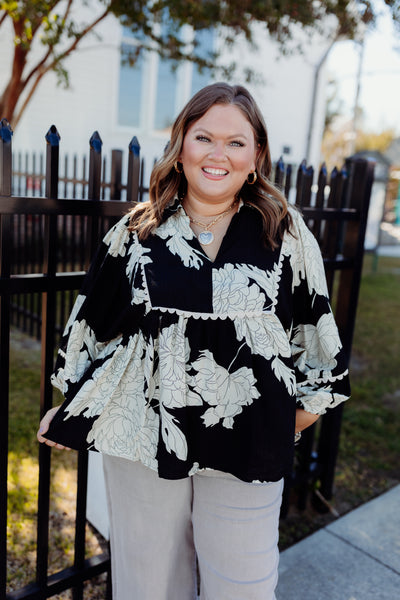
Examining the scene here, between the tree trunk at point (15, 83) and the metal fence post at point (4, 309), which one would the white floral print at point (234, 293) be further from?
the tree trunk at point (15, 83)

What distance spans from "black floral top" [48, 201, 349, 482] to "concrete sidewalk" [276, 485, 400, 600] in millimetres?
1255

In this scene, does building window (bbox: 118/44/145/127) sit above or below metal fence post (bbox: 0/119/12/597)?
above

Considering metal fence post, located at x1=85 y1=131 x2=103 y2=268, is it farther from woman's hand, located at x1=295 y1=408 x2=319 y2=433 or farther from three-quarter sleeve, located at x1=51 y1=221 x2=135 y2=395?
woman's hand, located at x1=295 y1=408 x2=319 y2=433

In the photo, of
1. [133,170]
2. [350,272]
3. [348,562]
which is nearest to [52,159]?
[133,170]

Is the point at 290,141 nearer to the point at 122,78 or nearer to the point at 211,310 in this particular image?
the point at 122,78

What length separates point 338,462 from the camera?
12.9 feet

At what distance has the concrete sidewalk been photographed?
8.31 feet

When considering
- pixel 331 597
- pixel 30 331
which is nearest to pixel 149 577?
pixel 331 597

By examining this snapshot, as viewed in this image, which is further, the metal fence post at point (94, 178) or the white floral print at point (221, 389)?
the metal fence post at point (94, 178)

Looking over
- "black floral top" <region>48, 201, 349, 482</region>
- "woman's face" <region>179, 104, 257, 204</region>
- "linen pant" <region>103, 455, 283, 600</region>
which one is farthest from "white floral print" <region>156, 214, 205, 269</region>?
"linen pant" <region>103, 455, 283, 600</region>

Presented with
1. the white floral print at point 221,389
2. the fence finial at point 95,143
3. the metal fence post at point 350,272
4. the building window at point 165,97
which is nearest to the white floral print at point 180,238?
the white floral print at point 221,389

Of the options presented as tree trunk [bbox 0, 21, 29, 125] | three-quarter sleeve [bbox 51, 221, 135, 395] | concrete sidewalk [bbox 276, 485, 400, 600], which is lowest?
concrete sidewalk [bbox 276, 485, 400, 600]

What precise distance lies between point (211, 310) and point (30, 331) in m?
4.85

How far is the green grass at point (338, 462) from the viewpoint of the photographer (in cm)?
289
